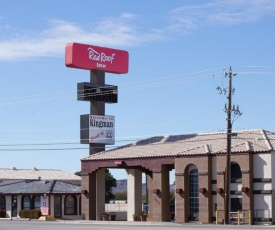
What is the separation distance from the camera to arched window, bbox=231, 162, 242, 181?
6375 cm

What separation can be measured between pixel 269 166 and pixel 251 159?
5.57 ft

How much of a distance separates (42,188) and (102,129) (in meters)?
9.71

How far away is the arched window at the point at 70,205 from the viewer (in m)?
80.8

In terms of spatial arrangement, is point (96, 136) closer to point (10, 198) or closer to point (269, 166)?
point (10, 198)

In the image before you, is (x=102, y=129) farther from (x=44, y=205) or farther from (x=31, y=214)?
(x=31, y=214)

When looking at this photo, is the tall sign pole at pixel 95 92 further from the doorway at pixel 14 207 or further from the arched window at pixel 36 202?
the doorway at pixel 14 207

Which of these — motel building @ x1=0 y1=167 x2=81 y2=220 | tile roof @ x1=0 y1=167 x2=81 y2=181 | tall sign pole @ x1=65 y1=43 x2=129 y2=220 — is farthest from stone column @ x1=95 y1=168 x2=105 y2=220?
tile roof @ x1=0 y1=167 x2=81 y2=181

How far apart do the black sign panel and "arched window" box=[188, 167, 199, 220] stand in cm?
2052

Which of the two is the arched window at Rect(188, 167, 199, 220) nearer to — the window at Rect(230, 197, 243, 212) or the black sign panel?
the window at Rect(230, 197, 243, 212)

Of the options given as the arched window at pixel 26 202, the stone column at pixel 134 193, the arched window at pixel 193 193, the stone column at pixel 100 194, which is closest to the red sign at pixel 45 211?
the arched window at pixel 26 202

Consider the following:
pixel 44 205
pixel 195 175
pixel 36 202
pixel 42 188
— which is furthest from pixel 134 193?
pixel 36 202

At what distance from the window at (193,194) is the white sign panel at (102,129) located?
19.3 m

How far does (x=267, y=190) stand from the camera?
6150 centimetres

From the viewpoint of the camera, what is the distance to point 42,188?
8175 cm
